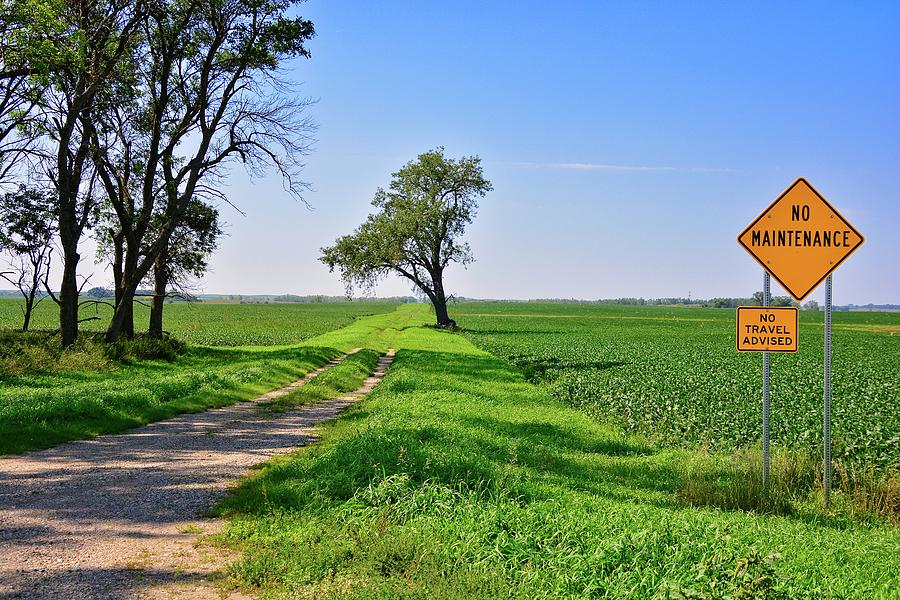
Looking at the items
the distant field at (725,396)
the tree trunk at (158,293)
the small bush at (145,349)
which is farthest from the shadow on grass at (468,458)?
the tree trunk at (158,293)

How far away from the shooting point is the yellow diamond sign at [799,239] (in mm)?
9234

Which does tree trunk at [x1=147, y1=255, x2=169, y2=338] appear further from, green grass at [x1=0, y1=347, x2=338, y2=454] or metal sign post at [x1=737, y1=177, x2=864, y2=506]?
metal sign post at [x1=737, y1=177, x2=864, y2=506]

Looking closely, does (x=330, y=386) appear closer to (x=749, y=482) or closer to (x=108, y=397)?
(x=108, y=397)

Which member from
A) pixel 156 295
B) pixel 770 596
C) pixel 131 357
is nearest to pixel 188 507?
pixel 770 596

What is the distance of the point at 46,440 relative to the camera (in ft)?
37.6

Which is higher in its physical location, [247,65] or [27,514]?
[247,65]

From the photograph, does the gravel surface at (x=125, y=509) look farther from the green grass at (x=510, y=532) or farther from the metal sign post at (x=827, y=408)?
the metal sign post at (x=827, y=408)

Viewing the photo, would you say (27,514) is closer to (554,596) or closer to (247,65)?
(554,596)

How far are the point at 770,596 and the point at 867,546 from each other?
356cm

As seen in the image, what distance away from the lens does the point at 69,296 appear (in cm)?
2453

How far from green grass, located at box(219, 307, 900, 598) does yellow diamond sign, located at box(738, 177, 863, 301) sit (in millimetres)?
3290

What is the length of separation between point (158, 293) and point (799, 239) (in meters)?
29.5

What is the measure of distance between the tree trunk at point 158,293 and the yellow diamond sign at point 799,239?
28.5 metres

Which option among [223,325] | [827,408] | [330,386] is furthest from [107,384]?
[223,325]
